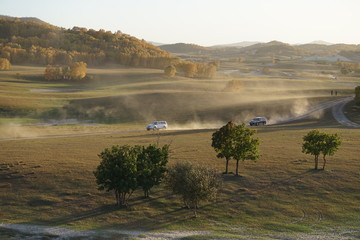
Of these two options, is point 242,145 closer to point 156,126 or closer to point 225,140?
point 225,140

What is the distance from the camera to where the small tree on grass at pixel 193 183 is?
36.5 metres

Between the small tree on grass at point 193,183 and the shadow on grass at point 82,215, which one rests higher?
the small tree on grass at point 193,183

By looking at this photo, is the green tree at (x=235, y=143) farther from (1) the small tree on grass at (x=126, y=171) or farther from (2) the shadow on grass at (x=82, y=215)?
(2) the shadow on grass at (x=82, y=215)

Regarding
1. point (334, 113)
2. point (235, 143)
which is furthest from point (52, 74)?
point (235, 143)

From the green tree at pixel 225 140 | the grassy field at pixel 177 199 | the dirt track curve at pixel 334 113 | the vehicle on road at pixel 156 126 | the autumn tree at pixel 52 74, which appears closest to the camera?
the grassy field at pixel 177 199

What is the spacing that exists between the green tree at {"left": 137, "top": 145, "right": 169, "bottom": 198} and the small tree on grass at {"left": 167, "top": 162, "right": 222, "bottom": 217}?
143 centimetres

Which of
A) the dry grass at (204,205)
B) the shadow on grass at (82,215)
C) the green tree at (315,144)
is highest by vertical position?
the green tree at (315,144)

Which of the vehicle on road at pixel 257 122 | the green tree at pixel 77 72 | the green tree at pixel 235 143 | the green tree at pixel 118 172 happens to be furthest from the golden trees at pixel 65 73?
the green tree at pixel 118 172

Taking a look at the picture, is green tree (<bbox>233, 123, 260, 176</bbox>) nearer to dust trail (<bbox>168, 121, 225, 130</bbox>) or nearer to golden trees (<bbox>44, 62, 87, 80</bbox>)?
dust trail (<bbox>168, 121, 225, 130</bbox>)

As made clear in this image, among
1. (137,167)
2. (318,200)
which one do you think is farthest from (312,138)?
(137,167)

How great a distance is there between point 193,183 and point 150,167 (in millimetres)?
5290

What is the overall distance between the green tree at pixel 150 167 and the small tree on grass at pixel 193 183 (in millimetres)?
1425

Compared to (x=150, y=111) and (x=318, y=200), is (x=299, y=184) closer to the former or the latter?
(x=318, y=200)

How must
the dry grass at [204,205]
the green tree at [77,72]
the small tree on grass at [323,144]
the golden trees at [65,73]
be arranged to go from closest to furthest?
the dry grass at [204,205] → the small tree on grass at [323,144] → the golden trees at [65,73] → the green tree at [77,72]
